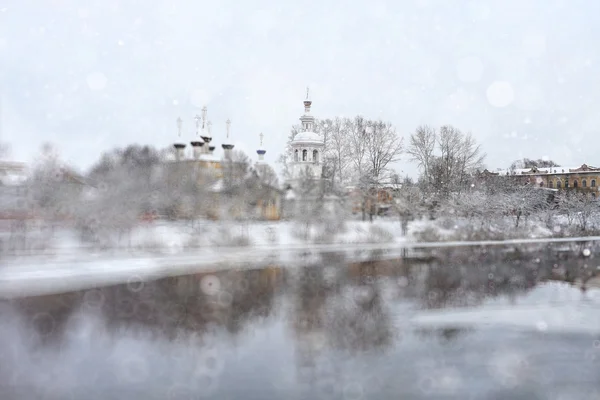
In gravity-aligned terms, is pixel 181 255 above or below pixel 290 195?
below

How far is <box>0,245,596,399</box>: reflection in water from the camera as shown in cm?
896

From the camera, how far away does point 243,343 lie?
11.2 metres

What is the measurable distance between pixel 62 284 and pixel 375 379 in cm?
1189

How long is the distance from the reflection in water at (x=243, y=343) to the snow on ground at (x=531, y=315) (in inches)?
26.8

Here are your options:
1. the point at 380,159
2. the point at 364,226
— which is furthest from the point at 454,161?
the point at 364,226

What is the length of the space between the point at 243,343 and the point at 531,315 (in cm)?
770

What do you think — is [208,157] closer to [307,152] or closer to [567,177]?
[307,152]

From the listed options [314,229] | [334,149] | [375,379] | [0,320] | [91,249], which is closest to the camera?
[375,379]

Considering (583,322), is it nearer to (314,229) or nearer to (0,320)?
(0,320)

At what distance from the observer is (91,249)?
25844 millimetres

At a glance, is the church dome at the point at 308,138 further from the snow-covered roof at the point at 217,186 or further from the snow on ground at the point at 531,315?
the snow on ground at the point at 531,315

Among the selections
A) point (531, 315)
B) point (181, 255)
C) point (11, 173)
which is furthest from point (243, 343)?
point (11, 173)

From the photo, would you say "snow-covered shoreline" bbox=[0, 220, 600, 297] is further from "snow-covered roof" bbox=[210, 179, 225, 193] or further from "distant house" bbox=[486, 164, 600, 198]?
"distant house" bbox=[486, 164, 600, 198]

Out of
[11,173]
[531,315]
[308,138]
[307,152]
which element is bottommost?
[531,315]
